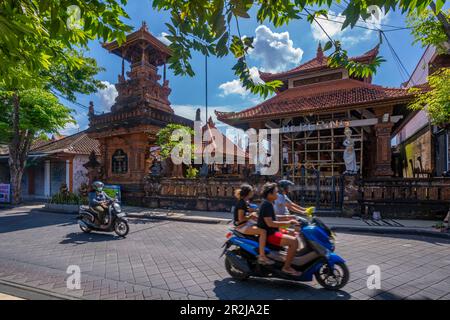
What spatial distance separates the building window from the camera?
16.1m

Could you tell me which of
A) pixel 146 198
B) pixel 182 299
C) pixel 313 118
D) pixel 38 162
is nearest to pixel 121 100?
pixel 146 198

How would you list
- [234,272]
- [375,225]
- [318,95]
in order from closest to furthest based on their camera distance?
[234,272] < [375,225] < [318,95]

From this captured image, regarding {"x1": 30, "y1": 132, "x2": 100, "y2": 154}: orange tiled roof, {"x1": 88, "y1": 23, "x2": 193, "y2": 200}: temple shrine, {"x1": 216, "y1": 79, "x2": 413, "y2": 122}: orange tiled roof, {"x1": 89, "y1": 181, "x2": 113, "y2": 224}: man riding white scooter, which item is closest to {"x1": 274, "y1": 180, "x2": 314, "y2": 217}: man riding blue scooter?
{"x1": 89, "y1": 181, "x2": 113, "y2": 224}: man riding white scooter

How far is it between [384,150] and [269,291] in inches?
415

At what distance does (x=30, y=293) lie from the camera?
→ 12.2 feet

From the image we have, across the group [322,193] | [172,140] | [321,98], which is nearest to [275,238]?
[322,193]

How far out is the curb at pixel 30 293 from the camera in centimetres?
356

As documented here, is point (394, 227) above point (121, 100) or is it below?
below

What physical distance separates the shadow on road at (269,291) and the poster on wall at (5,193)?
18205mm

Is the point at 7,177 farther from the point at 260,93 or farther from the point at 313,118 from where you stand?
the point at 260,93

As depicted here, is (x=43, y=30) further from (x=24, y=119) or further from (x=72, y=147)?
(x=72, y=147)

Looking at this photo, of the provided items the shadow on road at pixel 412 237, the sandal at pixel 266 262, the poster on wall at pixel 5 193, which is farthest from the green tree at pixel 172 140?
the poster on wall at pixel 5 193
